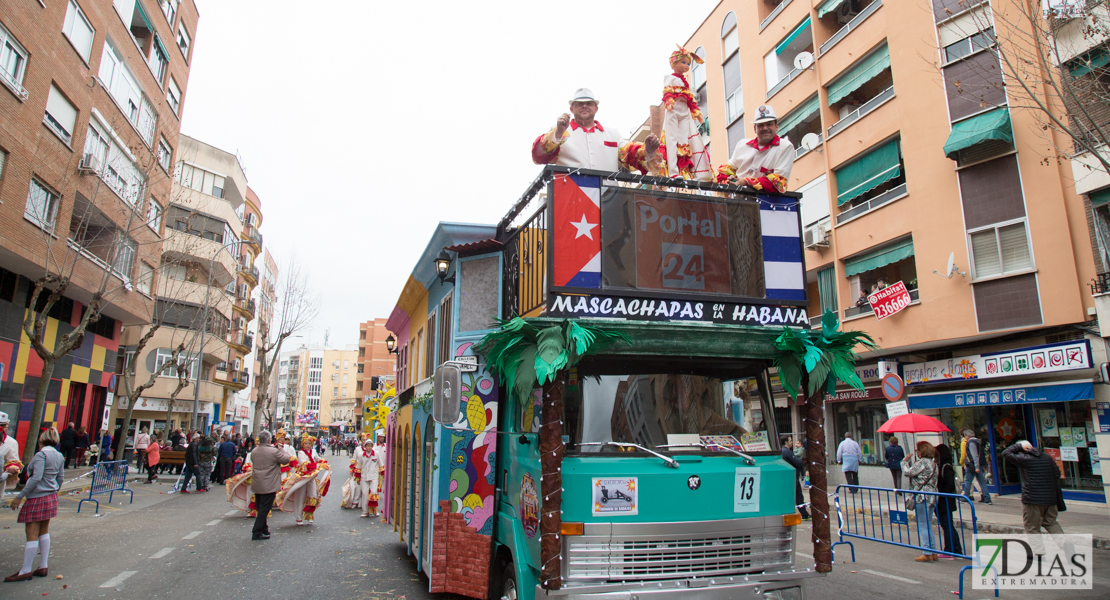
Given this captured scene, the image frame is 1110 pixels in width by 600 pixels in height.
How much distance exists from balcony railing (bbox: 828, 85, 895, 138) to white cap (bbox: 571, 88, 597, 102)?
1593cm

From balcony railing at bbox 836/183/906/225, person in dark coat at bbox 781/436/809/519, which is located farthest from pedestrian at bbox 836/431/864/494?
balcony railing at bbox 836/183/906/225

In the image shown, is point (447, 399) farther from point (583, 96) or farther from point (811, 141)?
point (811, 141)

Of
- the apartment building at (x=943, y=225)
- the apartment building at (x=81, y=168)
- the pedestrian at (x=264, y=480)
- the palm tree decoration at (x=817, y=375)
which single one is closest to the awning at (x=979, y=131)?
the apartment building at (x=943, y=225)

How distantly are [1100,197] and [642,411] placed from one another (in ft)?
48.5

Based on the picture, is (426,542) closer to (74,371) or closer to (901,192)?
(901,192)

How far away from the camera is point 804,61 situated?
22750mm

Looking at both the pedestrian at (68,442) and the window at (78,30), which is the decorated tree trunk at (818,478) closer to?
the window at (78,30)

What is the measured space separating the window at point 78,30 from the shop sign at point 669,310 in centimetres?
2063

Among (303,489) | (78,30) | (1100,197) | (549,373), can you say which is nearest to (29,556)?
(303,489)

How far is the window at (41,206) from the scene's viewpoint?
1723 centimetres

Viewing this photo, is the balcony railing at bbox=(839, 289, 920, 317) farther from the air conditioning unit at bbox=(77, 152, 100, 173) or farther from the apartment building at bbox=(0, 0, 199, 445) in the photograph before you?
the air conditioning unit at bbox=(77, 152, 100, 173)

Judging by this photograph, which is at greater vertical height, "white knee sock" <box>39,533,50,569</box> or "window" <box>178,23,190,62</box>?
"window" <box>178,23,190,62</box>

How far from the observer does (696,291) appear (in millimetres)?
5238

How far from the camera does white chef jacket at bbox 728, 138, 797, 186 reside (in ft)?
21.0
